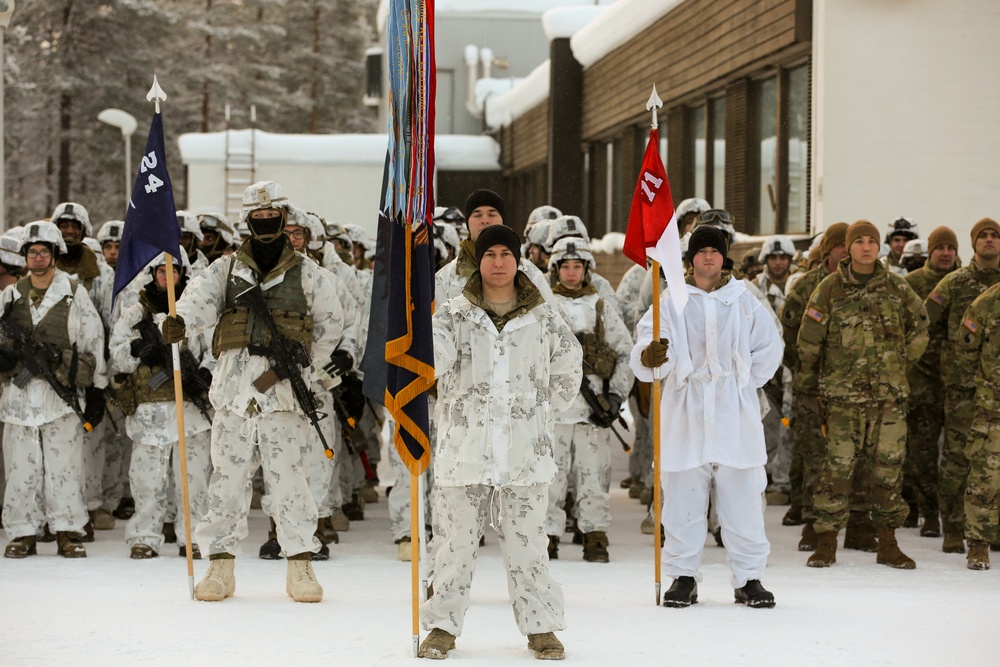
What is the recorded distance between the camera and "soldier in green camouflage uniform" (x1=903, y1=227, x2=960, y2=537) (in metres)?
10.6

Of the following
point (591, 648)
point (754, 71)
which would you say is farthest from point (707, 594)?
point (754, 71)

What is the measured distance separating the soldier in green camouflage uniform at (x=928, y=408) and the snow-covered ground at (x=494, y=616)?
1.02 meters

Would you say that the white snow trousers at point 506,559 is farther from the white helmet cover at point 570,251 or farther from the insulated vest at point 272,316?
the white helmet cover at point 570,251

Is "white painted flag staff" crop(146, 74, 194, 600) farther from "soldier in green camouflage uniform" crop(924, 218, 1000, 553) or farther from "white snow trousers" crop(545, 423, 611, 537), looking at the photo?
"soldier in green camouflage uniform" crop(924, 218, 1000, 553)

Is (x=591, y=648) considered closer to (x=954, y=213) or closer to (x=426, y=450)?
(x=426, y=450)

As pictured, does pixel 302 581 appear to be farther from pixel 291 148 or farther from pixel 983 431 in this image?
pixel 291 148

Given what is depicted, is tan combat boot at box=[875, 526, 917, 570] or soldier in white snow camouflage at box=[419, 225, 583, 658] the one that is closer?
soldier in white snow camouflage at box=[419, 225, 583, 658]

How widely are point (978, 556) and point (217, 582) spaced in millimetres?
4599

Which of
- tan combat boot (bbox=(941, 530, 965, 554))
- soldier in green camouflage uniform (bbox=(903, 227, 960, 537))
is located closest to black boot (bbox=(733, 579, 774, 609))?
tan combat boot (bbox=(941, 530, 965, 554))

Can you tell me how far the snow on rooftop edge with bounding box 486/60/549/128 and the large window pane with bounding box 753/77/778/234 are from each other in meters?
10.7

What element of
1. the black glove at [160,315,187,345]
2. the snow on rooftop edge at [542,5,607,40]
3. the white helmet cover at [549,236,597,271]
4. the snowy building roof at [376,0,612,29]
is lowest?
the black glove at [160,315,187,345]

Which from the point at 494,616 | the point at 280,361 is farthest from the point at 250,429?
the point at 494,616

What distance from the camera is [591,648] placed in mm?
6902

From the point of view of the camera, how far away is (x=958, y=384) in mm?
9992
